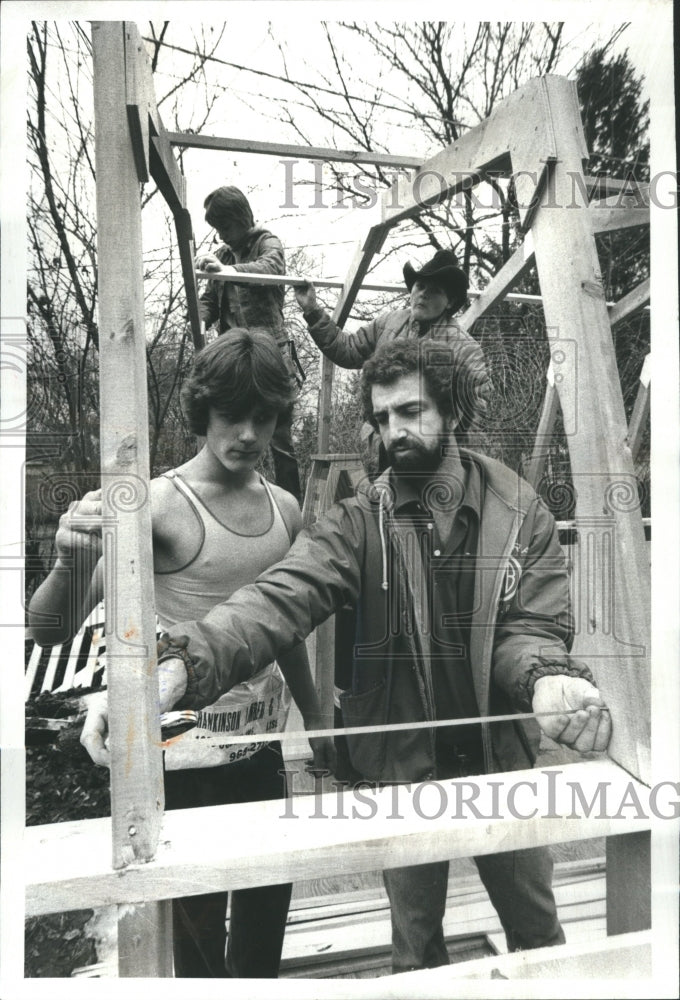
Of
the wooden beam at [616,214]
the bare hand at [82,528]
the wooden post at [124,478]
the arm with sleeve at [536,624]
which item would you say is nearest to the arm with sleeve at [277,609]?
the wooden post at [124,478]

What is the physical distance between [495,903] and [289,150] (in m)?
1.81

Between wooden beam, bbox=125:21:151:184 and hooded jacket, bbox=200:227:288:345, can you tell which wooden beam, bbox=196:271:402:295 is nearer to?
hooded jacket, bbox=200:227:288:345

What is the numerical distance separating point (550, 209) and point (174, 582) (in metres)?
1.19

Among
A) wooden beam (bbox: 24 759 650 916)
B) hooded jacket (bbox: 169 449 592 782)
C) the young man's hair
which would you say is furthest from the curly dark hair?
wooden beam (bbox: 24 759 650 916)

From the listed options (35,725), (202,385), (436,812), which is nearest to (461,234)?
(202,385)

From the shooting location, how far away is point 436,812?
1615 millimetres

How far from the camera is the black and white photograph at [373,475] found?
1615mm

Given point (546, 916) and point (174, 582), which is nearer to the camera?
point (174, 582)

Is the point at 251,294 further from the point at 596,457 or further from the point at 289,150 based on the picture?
the point at 596,457

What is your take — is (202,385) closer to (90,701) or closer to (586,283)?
(90,701)

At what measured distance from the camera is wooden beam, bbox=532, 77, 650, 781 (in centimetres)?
167

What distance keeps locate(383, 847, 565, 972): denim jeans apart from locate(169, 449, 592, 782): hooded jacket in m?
0.25

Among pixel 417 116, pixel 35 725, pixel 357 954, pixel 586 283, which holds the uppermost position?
pixel 417 116

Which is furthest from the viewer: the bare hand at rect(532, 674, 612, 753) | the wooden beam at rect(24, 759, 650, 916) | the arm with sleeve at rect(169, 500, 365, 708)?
the bare hand at rect(532, 674, 612, 753)
